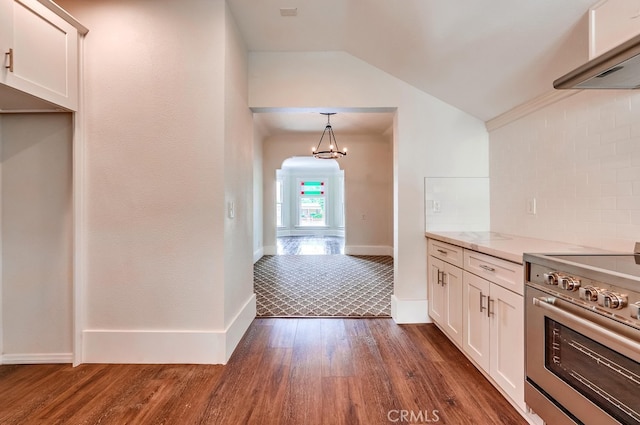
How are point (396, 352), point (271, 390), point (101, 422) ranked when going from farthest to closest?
point (396, 352) → point (271, 390) → point (101, 422)

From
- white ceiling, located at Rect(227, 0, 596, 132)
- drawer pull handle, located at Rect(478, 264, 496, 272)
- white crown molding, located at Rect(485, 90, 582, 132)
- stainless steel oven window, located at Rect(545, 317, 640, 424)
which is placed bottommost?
stainless steel oven window, located at Rect(545, 317, 640, 424)

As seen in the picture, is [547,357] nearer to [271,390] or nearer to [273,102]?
[271,390]

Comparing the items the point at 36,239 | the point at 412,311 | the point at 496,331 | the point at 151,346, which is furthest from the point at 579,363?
the point at 36,239

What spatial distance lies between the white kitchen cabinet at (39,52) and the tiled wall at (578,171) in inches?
140

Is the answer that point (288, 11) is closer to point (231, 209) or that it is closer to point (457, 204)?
point (231, 209)

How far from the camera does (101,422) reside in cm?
157

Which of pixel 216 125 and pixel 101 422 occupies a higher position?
pixel 216 125

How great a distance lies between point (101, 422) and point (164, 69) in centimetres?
235

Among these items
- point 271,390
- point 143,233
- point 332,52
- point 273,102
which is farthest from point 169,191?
point 332,52

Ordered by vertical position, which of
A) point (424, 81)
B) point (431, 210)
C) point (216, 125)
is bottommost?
point (431, 210)

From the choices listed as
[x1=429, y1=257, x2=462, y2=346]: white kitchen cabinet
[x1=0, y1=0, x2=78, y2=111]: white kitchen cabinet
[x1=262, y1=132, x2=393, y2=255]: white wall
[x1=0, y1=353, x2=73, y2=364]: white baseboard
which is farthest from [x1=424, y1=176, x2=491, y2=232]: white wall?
[x1=262, y1=132, x2=393, y2=255]: white wall

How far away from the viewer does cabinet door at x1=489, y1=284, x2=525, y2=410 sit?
1561 mm

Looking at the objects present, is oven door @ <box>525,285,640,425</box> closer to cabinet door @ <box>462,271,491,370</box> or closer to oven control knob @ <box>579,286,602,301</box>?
oven control knob @ <box>579,286,602,301</box>

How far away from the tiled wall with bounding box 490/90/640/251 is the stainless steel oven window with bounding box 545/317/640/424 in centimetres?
83
